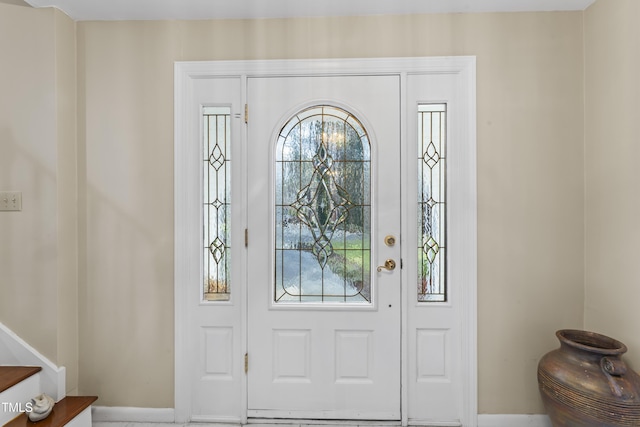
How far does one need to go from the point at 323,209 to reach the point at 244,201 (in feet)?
1.56

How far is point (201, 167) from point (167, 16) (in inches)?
35.8

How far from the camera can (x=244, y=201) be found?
2072 millimetres

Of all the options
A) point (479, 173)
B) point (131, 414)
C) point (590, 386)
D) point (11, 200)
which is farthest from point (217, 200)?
point (590, 386)

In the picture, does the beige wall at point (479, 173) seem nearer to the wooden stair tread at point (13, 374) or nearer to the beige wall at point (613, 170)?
the beige wall at point (613, 170)

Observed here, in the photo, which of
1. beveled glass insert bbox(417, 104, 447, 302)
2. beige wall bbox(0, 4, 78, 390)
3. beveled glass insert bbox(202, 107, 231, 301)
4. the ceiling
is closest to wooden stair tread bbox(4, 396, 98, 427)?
beige wall bbox(0, 4, 78, 390)

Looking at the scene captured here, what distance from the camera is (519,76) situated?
201cm

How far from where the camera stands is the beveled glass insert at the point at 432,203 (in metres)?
2.05

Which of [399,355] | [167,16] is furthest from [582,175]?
[167,16]

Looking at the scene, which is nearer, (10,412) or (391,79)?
(10,412)

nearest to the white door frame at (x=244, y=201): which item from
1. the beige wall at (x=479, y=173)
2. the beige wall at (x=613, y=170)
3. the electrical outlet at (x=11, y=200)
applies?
the beige wall at (x=479, y=173)

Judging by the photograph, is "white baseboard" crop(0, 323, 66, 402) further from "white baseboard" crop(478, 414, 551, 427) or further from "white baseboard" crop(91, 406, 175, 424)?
"white baseboard" crop(478, 414, 551, 427)

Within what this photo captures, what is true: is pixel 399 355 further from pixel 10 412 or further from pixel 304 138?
pixel 10 412

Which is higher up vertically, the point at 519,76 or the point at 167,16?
the point at 167,16

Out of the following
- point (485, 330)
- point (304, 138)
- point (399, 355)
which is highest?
point (304, 138)
